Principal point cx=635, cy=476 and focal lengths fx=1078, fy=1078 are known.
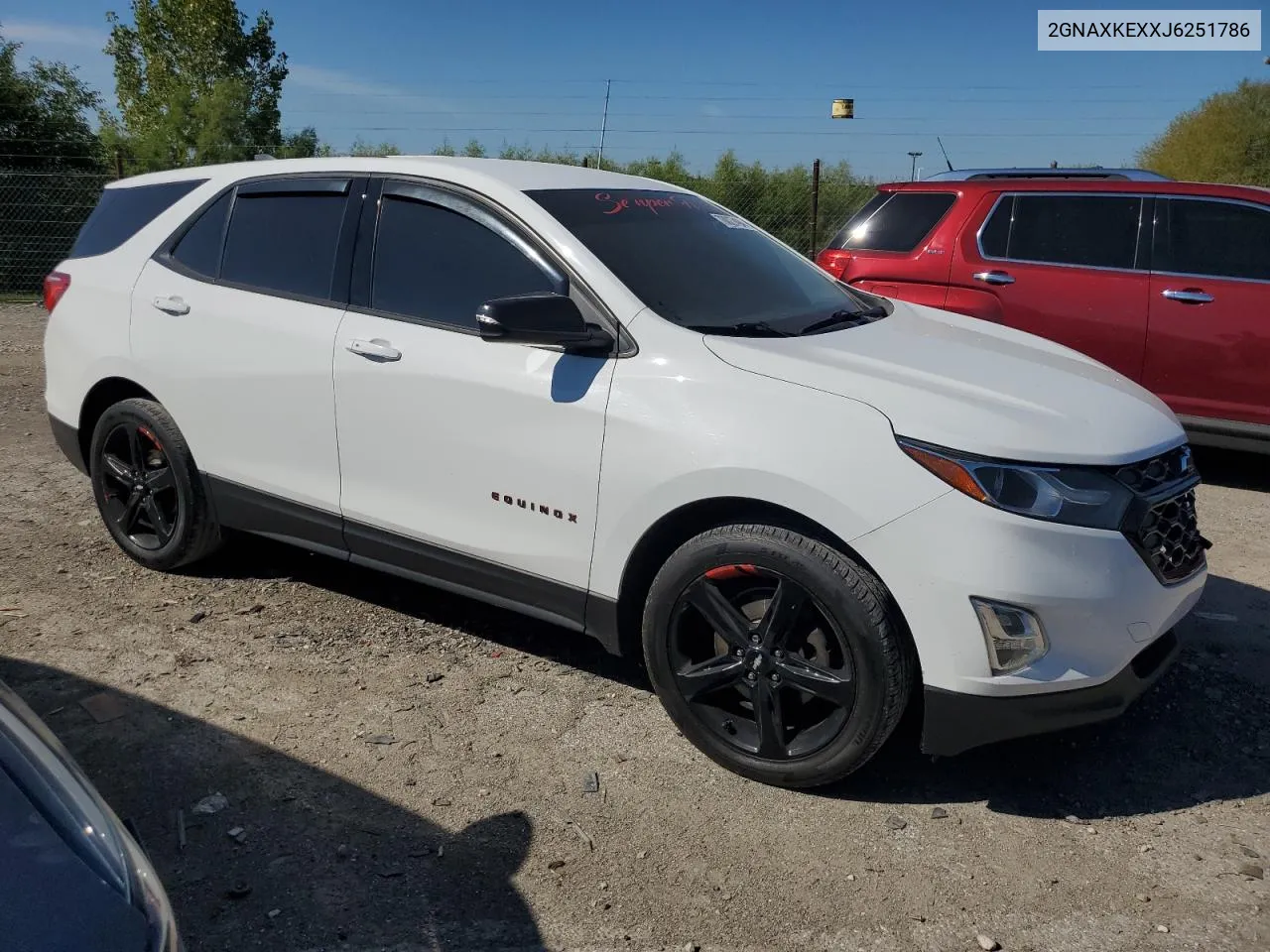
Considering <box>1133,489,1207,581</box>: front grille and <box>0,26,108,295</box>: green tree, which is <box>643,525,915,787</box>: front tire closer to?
<box>1133,489,1207,581</box>: front grille

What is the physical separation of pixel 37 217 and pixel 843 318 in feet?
51.0

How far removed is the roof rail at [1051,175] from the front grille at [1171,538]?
4309mm

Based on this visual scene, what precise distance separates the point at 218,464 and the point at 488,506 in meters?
1.41

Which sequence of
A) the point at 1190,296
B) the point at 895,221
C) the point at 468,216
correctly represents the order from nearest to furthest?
the point at 468,216 → the point at 1190,296 → the point at 895,221

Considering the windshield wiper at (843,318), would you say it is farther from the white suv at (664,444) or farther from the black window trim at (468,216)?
the black window trim at (468,216)

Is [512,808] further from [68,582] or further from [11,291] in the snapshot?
[11,291]

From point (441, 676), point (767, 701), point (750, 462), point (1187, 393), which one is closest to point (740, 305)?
point (750, 462)

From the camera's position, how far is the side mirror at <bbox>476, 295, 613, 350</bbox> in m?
3.24

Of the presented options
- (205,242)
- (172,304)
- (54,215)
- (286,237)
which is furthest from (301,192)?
(54,215)

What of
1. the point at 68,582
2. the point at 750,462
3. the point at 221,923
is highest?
the point at 750,462

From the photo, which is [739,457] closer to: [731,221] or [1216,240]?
[731,221]

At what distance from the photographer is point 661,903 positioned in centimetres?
274

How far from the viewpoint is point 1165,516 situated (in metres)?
3.09

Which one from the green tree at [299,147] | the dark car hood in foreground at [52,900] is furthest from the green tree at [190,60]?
the dark car hood in foreground at [52,900]
